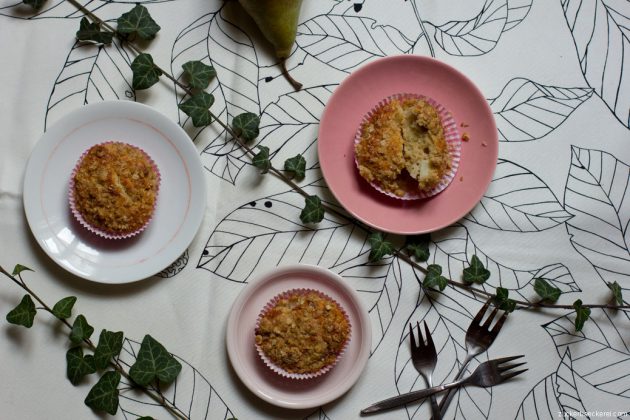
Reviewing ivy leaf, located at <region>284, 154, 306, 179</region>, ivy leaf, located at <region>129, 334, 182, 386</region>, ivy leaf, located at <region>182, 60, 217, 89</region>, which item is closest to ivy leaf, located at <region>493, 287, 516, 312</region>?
ivy leaf, located at <region>284, 154, 306, 179</region>

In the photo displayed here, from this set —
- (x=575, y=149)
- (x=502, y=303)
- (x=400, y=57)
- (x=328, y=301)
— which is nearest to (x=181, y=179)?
(x=328, y=301)

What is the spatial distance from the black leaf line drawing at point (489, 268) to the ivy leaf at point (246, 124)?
0.61 meters

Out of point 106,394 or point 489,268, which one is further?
point 489,268

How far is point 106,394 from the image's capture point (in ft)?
5.16

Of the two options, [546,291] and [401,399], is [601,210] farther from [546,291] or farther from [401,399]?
[401,399]

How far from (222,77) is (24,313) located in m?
0.85

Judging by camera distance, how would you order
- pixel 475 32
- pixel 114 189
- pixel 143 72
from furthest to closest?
pixel 475 32
pixel 143 72
pixel 114 189

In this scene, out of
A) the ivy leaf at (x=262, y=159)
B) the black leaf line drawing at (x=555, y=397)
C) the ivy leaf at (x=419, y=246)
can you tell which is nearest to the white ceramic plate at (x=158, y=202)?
the ivy leaf at (x=262, y=159)

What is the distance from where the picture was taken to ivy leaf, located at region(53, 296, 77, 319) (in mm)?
1563

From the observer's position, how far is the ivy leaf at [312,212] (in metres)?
1.63

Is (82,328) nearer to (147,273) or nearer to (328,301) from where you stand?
(147,273)

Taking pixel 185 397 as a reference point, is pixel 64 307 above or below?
above

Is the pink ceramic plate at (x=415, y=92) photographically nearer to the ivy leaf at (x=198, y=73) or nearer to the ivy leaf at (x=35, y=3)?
the ivy leaf at (x=198, y=73)

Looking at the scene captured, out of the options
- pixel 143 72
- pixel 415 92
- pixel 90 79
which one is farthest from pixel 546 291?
pixel 90 79
